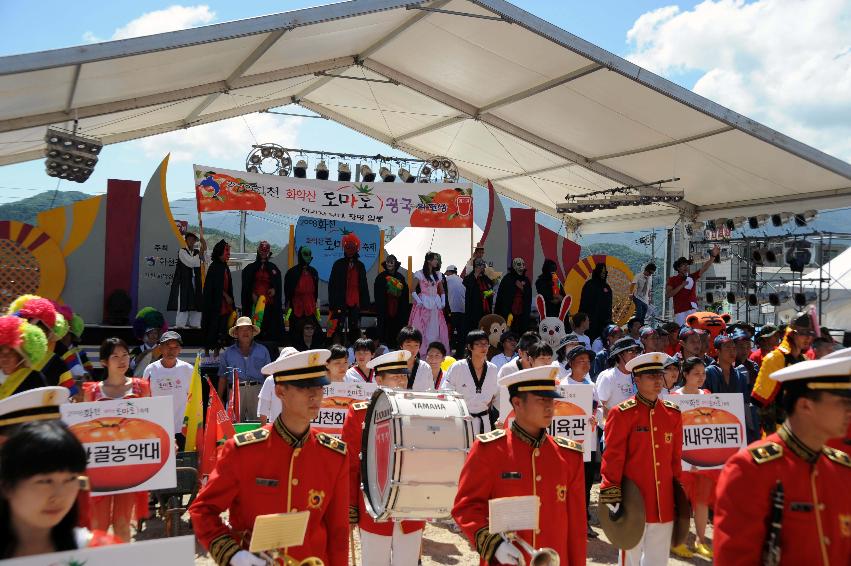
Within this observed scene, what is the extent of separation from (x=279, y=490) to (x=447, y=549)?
4.52 metres

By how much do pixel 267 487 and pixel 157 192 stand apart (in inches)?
459

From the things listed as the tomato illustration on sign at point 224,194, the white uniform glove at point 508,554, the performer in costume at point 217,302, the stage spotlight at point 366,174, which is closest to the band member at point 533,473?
the white uniform glove at point 508,554

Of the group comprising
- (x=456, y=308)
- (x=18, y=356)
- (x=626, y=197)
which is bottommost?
(x=18, y=356)

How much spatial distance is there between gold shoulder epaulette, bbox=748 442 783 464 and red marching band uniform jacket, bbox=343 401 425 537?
10.4 ft

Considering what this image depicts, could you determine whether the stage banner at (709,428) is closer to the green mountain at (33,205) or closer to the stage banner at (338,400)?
the stage banner at (338,400)

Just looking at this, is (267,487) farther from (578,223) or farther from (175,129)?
(578,223)

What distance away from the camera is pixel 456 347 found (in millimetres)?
14664

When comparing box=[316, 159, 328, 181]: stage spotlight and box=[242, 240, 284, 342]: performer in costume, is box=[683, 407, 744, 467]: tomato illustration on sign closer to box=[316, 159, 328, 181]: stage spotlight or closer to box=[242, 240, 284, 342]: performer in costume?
box=[242, 240, 284, 342]: performer in costume

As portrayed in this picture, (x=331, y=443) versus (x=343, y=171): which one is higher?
(x=343, y=171)

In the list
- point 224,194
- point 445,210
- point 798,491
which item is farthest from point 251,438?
point 445,210

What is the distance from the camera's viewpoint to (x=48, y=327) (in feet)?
20.1

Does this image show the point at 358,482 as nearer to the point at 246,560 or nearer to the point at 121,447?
the point at 121,447

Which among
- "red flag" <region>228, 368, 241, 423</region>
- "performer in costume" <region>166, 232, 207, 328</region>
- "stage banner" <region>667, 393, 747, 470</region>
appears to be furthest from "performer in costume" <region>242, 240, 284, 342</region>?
"stage banner" <region>667, 393, 747, 470</region>

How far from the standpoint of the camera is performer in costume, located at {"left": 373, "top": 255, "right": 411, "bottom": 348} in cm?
1402
